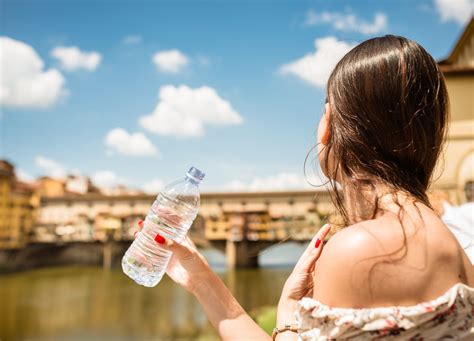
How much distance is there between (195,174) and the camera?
3.59 ft

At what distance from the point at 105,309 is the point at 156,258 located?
500 inches

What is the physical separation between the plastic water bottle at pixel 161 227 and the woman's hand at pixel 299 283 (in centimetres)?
24

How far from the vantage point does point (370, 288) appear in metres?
0.64

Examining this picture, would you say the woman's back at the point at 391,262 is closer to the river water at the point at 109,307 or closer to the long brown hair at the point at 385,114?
the long brown hair at the point at 385,114

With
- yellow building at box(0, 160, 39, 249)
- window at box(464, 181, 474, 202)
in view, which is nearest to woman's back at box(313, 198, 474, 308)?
window at box(464, 181, 474, 202)

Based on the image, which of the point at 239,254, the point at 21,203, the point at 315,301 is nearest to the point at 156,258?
the point at 315,301

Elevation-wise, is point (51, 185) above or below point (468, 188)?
above

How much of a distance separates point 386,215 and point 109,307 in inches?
533

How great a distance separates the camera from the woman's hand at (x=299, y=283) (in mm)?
882

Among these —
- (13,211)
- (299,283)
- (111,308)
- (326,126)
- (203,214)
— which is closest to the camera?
(326,126)

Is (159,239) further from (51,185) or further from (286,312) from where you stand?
(51,185)

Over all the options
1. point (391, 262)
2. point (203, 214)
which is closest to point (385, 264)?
point (391, 262)

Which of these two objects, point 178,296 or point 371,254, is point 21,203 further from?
point 371,254

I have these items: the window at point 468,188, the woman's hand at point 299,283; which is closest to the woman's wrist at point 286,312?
the woman's hand at point 299,283
